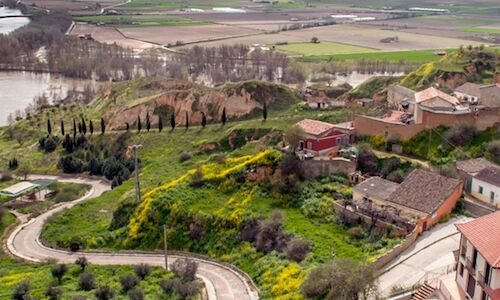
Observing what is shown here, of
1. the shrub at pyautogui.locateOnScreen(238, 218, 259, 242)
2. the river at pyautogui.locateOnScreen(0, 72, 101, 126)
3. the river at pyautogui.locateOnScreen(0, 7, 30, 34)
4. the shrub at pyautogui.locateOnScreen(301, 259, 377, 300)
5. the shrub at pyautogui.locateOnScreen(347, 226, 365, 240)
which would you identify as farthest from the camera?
the river at pyautogui.locateOnScreen(0, 7, 30, 34)

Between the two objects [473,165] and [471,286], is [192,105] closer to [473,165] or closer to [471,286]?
[473,165]

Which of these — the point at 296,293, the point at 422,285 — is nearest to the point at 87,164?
the point at 296,293

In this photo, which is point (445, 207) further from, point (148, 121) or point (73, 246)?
point (148, 121)

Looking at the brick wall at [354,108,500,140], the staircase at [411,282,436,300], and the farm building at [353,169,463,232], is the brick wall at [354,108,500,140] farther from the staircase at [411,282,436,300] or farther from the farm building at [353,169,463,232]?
the staircase at [411,282,436,300]

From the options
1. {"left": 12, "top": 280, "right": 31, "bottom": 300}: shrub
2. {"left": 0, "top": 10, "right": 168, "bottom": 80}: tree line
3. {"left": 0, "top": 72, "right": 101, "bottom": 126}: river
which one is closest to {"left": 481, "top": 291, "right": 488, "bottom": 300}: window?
{"left": 12, "top": 280, "right": 31, "bottom": 300}: shrub

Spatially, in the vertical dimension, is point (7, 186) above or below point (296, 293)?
below

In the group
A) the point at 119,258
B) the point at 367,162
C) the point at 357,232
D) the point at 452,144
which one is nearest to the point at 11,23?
the point at 119,258
